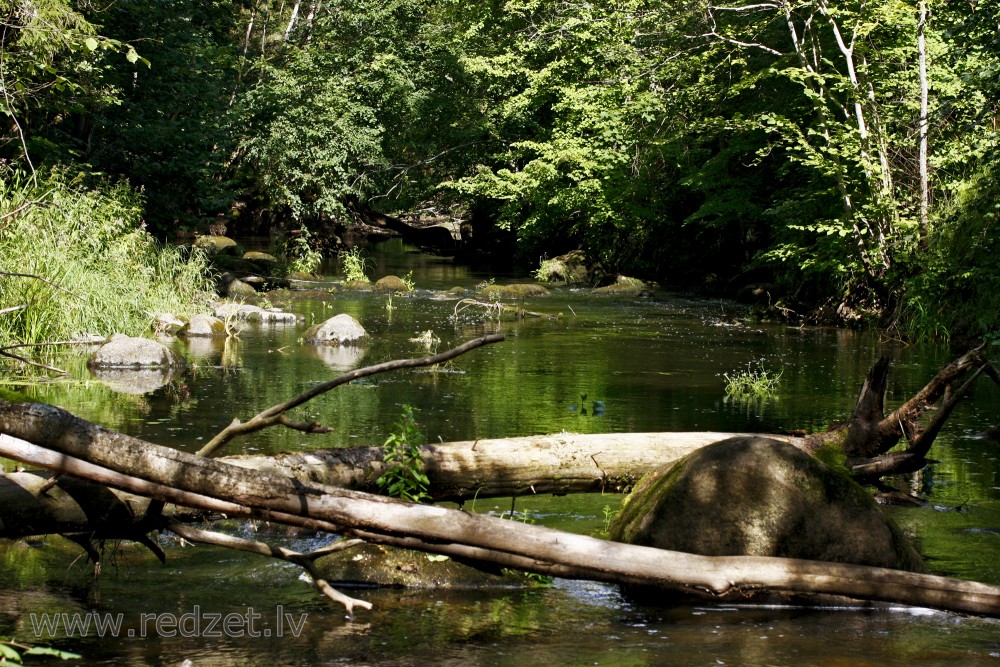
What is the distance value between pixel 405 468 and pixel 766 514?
198cm

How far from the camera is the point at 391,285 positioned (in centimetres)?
2511

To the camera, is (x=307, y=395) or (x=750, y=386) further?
(x=750, y=386)

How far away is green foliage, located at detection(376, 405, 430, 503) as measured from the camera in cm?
556

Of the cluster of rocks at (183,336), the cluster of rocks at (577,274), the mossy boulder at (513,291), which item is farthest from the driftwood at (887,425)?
the cluster of rocks at (577,274)

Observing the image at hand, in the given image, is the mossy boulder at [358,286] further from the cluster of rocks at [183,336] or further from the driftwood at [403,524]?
the driftwood at [403,524]

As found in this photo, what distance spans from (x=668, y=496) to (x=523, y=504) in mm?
1878

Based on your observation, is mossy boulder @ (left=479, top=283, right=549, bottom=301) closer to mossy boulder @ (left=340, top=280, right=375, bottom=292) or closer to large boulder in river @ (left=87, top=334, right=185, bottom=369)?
mossy boulder @ (left=340, top=280, right=375, bottom=292)

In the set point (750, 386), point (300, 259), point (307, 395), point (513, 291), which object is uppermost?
point (300, 259)

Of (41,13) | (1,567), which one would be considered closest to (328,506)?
(1,567)

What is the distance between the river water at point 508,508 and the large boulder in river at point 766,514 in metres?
0.32

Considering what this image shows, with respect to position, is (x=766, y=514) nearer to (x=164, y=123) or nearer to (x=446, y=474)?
(x=446, y=474)

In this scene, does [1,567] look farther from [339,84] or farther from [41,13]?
[339,84]

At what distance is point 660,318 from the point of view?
805 inches

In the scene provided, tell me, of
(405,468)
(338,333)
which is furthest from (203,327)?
(405,468)
